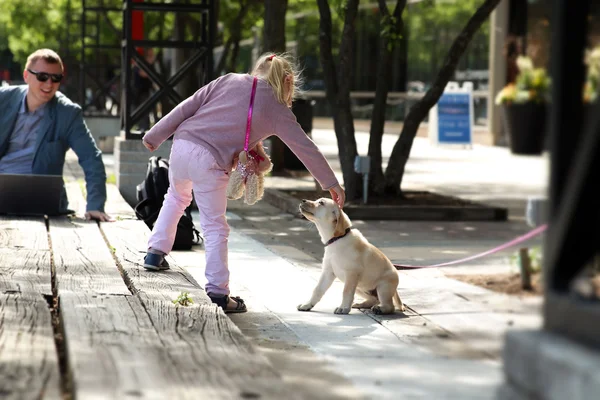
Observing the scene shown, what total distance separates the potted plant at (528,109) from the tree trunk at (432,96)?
960cm

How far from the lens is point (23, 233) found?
308 inches

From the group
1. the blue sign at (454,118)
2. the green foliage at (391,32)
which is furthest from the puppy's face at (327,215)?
the blue sign at (454,118)

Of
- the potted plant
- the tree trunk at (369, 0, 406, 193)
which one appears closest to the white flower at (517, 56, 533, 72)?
the potted plant

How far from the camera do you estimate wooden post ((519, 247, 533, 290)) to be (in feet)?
12.1

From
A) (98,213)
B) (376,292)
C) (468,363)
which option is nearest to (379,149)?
(98,213)

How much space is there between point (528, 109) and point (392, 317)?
327 cm

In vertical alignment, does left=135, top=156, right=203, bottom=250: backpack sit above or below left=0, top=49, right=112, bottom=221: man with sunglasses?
below

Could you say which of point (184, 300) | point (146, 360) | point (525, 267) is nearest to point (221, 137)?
point (184, 300)

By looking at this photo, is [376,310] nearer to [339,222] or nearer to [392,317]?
[392,317]

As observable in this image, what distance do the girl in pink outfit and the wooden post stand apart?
3.04 m

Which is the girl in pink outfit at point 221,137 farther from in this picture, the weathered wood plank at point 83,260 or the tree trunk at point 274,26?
the tree trunk at point 274,26

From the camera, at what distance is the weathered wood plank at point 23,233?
23.8 ft

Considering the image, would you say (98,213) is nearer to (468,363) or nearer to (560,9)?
(468,363)

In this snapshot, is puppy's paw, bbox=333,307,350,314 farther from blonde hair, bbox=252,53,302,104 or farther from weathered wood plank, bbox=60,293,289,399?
weathered wood plank, bbox=60,293,289,399
